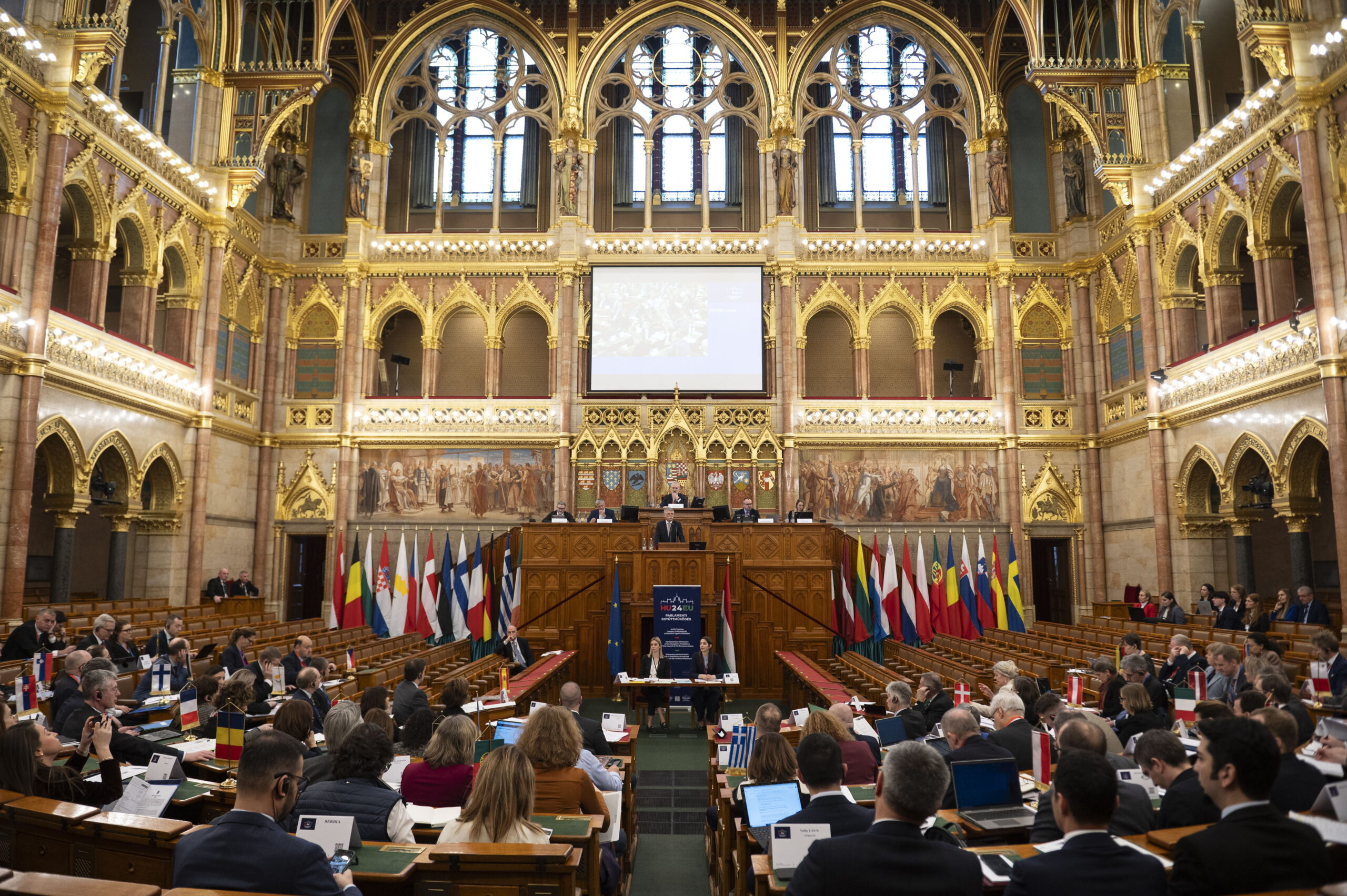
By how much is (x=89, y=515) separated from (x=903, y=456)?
19975mm

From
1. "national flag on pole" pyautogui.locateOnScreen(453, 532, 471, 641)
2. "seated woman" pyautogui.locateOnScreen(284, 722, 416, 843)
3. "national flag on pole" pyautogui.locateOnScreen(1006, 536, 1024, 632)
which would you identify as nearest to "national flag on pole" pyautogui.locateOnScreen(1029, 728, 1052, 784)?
"seated woman" pyautogui.locateOnScreen(284, 722, 416, 843)

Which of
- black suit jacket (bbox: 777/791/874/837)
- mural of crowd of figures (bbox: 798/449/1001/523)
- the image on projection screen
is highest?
the image on projection screen

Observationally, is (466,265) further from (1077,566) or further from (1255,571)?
(1255,571)

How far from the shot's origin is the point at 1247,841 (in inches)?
121

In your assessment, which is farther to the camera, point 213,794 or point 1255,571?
point 1255,571

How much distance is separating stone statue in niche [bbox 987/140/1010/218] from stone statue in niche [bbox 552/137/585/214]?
11.1 m

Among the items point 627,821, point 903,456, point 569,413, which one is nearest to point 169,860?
point 627,821

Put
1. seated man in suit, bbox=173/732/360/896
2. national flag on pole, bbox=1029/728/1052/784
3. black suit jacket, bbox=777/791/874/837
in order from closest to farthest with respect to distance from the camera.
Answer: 1. seated man in suit, bbox=173/732/360/896
2. black suit jacket, bbox=777/791/874/837
3. national flag on pole, bbox=1029/728/1052/784

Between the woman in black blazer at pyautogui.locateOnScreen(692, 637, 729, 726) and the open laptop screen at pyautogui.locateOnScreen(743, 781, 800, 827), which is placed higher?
the open laptop screen at pyautogui.locateOnScreen(743, 781, 800, 827)

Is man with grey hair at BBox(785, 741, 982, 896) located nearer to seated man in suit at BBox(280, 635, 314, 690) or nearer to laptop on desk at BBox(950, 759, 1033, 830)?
laptop on desk at BBox(950, 759, 1033, 830)

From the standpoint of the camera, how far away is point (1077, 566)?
74.6 ft

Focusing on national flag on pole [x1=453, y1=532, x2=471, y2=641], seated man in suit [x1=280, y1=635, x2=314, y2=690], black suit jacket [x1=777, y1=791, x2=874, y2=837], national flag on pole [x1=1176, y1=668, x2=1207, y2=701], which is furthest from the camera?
national flag on pole [x1=453, y1=532, x2=471, y2=641]

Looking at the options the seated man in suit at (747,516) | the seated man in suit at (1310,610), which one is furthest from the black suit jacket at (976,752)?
the seated man in suit at (747,516)

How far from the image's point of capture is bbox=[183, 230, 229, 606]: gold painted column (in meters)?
19.5
